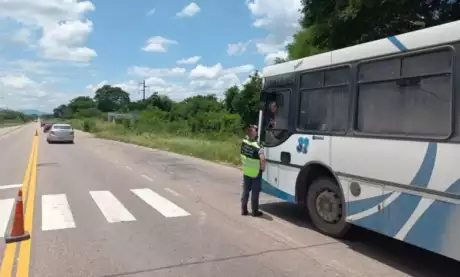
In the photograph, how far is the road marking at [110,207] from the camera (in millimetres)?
8336

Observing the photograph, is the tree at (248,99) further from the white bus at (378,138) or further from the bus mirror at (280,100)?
the white bus at (378,138)

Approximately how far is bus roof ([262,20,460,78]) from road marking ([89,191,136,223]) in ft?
13.1

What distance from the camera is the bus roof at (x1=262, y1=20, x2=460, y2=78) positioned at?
513 cm

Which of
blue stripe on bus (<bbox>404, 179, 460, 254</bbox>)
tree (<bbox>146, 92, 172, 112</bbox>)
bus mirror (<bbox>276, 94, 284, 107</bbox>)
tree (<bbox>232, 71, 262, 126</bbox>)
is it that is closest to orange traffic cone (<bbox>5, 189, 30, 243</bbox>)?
bus mirror (<bbox>276, 94, 284, 107</bbox>)

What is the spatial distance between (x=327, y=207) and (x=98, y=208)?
468cm

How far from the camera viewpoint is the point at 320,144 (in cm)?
718

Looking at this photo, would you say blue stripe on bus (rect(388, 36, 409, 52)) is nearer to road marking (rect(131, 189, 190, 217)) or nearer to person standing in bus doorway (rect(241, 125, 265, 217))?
person standing in bus doorway (rect(241, 125, 265, 217))

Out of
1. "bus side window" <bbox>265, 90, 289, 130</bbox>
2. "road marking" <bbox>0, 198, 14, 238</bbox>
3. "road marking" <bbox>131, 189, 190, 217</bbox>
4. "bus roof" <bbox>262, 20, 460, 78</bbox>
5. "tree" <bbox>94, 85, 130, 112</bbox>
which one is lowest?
"road marking" <bbox>0, 198, 14, 238</bbox>

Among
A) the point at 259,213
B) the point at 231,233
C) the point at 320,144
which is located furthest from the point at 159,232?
the point at 320,144

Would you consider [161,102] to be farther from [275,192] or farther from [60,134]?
[275,192]

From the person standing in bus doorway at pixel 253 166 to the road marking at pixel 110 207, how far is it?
219cm

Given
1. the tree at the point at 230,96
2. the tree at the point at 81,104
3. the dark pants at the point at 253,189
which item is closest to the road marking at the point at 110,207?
the dark pants at the point at 253,189

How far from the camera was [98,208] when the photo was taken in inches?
364

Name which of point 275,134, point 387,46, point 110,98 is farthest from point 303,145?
point 110,98
